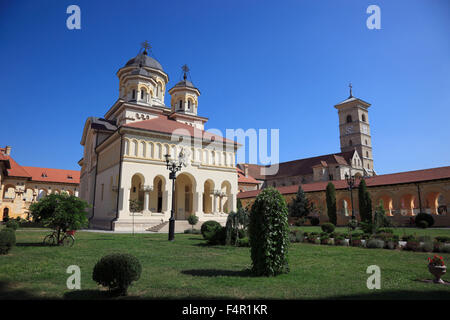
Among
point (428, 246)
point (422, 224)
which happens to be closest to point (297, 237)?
point (428, 246)

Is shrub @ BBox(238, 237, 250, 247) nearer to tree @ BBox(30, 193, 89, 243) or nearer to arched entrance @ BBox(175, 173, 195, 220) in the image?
tree @ BBox(30, 193, 89, 243)

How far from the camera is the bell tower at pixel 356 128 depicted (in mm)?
66062

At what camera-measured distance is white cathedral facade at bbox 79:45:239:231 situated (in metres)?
25.5

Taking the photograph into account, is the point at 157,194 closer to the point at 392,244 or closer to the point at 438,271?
the point at 392,244

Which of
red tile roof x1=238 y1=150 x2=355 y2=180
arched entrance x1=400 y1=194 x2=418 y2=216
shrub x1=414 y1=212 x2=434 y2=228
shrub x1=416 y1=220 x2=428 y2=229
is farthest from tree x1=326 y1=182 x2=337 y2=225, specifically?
red tile roof x1=238 y1=150 x2=355 y2=180

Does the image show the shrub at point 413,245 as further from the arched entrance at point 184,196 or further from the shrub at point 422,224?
the arched entrance at point 184,196

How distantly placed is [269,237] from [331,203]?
28.7 m

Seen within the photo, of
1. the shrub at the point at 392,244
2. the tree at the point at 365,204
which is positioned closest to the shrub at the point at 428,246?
the shrub at the point at 392,244

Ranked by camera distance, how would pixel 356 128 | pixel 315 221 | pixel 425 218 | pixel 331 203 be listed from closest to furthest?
pixel 425 218 < pixel 331 203 < pixel 315 221 < pixel 356 128

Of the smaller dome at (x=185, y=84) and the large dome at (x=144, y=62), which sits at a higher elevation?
the large dome at (x=144, y=62)

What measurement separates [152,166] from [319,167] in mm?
39488

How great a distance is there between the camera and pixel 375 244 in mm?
13672

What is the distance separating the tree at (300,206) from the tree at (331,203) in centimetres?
344
